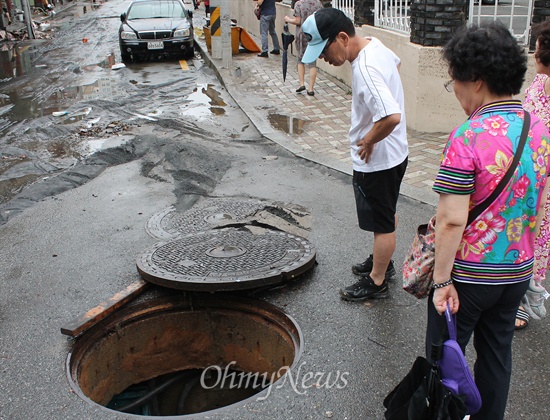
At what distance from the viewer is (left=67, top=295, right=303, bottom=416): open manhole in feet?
12.6

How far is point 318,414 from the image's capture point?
3006 millimetres

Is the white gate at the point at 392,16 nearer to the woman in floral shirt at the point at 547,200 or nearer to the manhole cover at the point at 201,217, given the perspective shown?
the manhole cover at the point at 201,217

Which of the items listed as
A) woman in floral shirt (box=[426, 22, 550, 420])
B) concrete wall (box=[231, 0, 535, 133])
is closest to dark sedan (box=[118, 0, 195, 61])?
concrete wall (box=[231, 0, 535, 133])

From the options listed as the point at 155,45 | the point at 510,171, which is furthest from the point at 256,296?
the point at 155,45

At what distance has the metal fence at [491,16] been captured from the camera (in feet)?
24.8

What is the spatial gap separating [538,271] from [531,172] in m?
1.53

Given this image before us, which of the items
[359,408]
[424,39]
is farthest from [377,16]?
[359,408]

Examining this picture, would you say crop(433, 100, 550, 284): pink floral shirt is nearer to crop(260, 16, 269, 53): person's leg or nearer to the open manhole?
the open manhole

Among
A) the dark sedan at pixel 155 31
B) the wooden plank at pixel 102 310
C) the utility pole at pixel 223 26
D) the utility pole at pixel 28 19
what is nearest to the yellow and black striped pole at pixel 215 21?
the utility pole at pixel 223 26

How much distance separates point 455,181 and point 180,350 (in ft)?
8.78

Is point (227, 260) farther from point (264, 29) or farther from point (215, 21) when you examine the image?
point (264, 29)

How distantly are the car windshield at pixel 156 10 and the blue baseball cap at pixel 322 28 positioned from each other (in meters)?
→ 14.3

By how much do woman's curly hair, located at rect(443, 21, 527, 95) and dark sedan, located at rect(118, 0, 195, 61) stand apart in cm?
1426

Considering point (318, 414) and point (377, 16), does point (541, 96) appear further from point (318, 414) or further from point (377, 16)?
point (377, 16)
